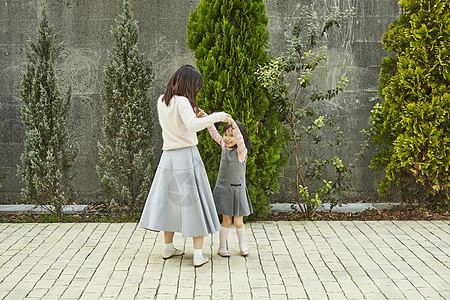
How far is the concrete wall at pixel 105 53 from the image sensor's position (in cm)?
796

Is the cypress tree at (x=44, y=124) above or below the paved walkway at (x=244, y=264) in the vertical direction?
above

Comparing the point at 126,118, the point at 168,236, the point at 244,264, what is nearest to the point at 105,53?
the point at 126,118

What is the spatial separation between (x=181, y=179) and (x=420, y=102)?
379cm

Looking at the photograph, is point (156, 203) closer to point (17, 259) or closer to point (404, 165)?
point (17, 259)

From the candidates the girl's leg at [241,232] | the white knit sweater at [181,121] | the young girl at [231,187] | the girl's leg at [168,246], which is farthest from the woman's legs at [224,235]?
the white knit sweater at [181,121]

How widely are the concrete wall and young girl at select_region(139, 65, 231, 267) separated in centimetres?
270

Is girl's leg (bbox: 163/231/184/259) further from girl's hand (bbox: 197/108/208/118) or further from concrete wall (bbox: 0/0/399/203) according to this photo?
concrete wall (bbox: 0/0/399/203)

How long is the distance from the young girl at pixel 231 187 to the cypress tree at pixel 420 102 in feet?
8.87

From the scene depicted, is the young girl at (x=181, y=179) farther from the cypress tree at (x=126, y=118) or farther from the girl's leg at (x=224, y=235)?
the cypress tree at (x=126, y=118)

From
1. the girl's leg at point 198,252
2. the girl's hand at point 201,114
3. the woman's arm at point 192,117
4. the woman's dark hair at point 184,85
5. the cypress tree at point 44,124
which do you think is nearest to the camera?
the woman's arm at point 192,117

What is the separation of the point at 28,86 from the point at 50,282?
3.29m

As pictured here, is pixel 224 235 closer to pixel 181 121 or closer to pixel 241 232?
pixel 241 232

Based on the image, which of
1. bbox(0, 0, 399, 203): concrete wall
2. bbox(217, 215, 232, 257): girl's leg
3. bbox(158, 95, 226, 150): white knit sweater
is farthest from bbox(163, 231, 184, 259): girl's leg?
bbox(0, 0, 399, 203): concrete wall

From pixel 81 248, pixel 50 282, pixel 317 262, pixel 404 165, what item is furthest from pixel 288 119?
pixel 50 282
